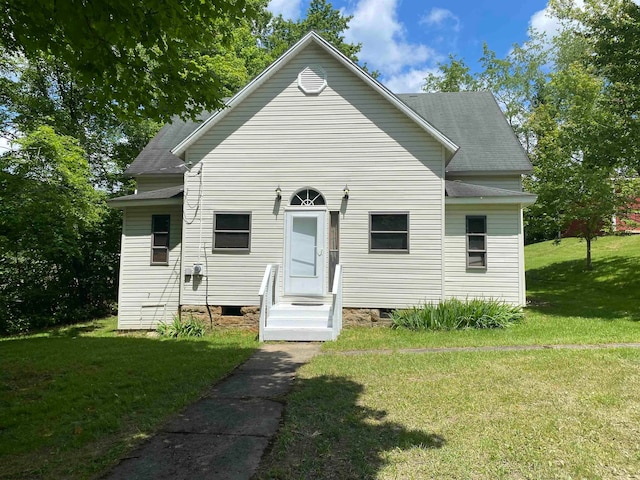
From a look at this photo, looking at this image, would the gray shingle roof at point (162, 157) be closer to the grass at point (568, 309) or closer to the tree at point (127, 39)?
the tree at point (127, 39)

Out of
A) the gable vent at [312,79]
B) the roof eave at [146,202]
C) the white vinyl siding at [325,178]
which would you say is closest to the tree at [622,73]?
the white vinyl siding at [325,178]

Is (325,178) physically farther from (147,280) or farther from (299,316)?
(147,280)

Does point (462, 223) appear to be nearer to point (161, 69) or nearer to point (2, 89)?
point (161, 69)

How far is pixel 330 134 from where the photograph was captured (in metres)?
10.9

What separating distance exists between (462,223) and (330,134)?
4.27m

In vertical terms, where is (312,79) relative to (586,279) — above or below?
above

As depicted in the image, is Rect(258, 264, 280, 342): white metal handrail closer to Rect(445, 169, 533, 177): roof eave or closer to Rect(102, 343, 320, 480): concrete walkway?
Rect(102, 343, 320, 480): concrete walkway

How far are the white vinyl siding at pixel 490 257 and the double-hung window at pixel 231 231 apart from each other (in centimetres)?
539

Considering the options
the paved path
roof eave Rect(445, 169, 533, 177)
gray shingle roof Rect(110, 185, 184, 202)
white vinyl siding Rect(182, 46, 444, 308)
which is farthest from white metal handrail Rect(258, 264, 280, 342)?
roof eave Rect(445, 169, 533, 177)

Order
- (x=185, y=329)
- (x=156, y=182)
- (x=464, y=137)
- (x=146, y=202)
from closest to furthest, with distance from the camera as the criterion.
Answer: (x=185, y=329)
(x=146, y=202)
(x=156, y=182)
(x=464, y=137)

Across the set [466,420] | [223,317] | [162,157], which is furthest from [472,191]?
[162,157]

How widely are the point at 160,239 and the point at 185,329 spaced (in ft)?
9.53

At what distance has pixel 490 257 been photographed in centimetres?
1114

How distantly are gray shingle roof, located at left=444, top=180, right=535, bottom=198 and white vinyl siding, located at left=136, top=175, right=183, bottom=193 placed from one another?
8.17 m
